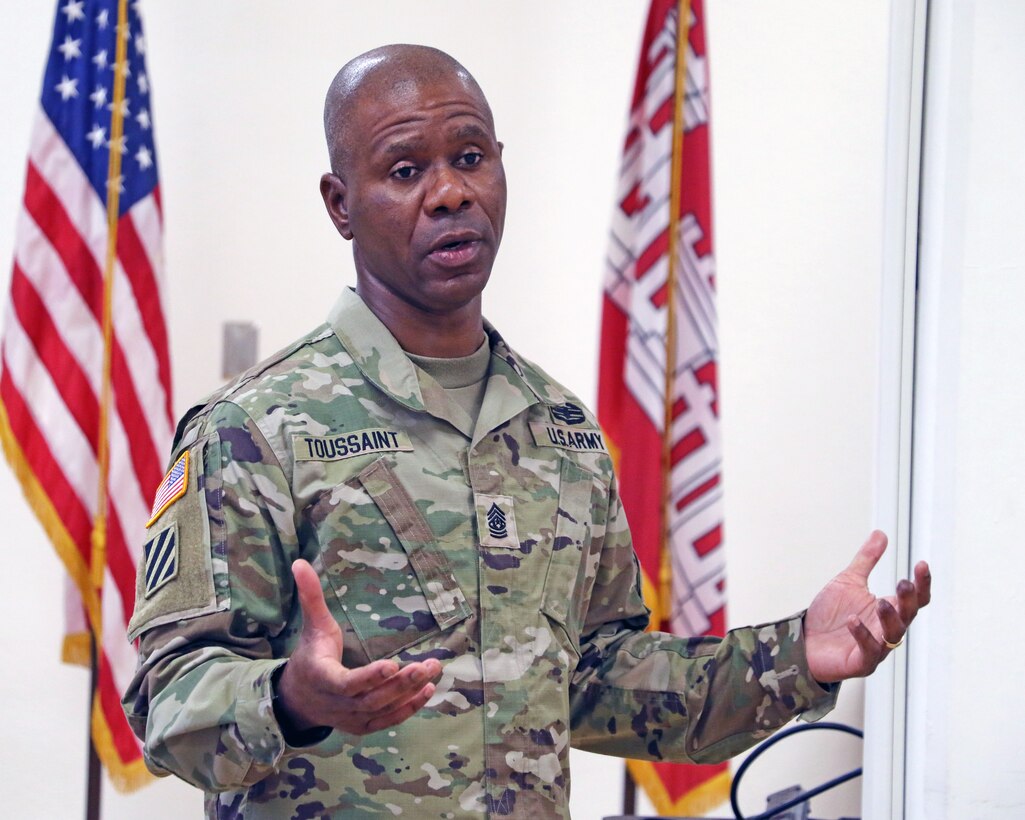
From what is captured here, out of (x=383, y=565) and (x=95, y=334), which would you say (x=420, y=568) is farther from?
(x=95, y=334)

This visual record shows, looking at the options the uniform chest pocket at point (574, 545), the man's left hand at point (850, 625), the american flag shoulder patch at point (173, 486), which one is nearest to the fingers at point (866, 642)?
the man's left hand at point (850, 625)

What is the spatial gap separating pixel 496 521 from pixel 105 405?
1.43 metres

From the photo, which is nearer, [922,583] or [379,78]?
[922,583]

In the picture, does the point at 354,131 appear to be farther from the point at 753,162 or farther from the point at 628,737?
the point at 753,162

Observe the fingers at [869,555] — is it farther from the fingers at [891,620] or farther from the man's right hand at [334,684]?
the man's right hand at [334,684]

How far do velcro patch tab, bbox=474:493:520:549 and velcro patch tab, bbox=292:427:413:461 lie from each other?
3.5 inches

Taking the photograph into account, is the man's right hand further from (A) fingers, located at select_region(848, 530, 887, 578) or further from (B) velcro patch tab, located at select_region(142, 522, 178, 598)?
(A) fingers, located at select_region(848, 530, 887, 578)

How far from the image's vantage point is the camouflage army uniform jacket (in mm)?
1016

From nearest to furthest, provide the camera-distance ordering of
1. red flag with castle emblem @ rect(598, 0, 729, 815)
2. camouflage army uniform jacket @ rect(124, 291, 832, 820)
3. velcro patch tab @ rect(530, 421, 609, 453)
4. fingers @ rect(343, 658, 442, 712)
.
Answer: fingers @ rect(343, 658, 442, 712)
camouflage army uniform jacket @ rect(124, 291, 832, 820)
velcro patch tab @ rect(530, 421, 609, 453)
red flag with castle emblem @ rect(598, 0, 729, 815)

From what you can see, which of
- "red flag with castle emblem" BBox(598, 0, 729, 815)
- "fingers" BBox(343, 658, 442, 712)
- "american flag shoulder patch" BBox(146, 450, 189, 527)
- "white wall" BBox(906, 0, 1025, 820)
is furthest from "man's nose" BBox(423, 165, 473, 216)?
"red flag with castle emblem" BBox(598, 0, 729, 815)

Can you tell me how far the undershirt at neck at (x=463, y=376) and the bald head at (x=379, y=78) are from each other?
224 millimetres

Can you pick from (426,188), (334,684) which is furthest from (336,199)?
(334,684)

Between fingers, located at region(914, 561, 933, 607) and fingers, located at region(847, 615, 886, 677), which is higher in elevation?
fingers, located at region(914, 561, 933, 607)

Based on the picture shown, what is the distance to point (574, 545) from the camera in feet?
3.94
